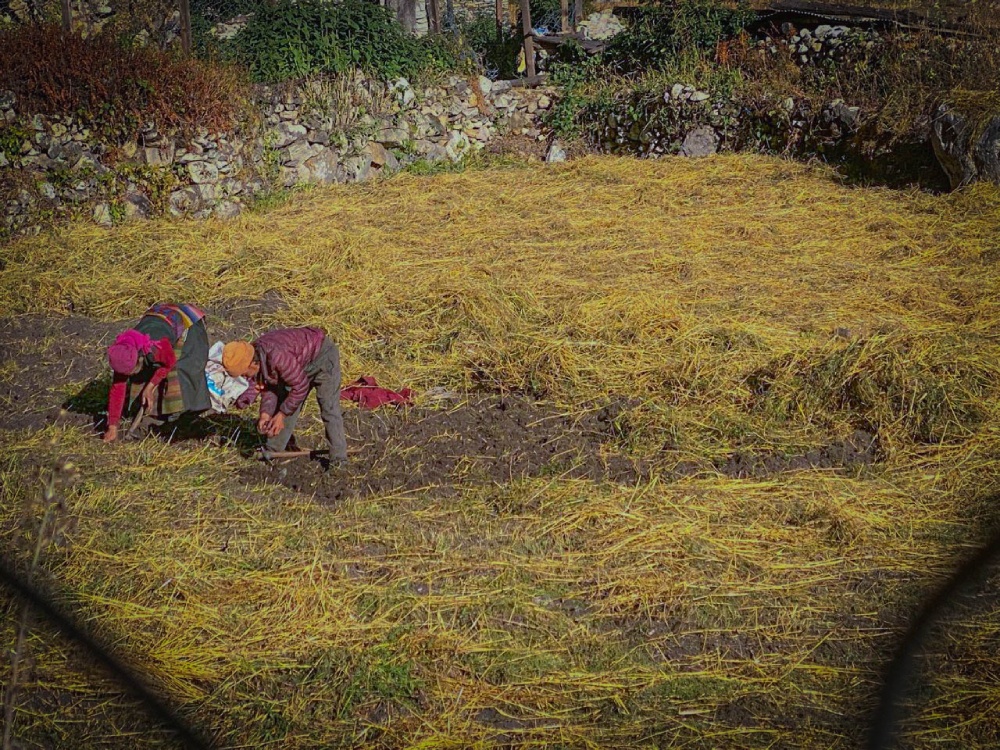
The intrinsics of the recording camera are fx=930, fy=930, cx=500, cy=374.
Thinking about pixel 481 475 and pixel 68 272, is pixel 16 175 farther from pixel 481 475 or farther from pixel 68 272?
pixel 481 475

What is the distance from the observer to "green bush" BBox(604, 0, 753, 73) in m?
12.0

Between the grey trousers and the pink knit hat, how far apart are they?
0.79m

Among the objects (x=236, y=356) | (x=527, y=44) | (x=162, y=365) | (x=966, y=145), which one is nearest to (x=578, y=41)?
(x=527, y=44)

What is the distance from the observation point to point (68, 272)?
7.71m

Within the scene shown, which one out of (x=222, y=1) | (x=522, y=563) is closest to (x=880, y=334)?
(x=522, y=563)

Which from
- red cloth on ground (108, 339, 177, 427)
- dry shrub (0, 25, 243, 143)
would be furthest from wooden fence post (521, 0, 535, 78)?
red cloth on ground (108, 339, 177, 427)

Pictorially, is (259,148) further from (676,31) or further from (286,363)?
(286,363)

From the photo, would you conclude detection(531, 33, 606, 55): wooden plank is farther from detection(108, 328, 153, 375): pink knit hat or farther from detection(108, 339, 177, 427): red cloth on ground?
detection(108, 328, 153, 375): pink knit hat

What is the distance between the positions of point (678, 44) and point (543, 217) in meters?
4.74

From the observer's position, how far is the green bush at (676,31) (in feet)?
39.4

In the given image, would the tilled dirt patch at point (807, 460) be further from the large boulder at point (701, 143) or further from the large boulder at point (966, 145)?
the large boulder at point (701, 143)

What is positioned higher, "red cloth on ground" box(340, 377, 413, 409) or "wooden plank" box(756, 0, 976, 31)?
"wooden plank" box(756, 0, 976, 31)

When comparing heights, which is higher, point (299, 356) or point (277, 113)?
point (277, 113)

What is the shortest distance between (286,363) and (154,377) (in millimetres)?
1090
